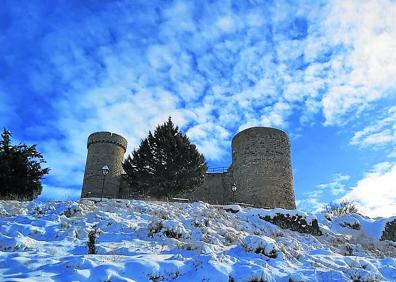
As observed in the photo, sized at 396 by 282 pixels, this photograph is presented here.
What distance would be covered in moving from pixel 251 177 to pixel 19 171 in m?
14.7

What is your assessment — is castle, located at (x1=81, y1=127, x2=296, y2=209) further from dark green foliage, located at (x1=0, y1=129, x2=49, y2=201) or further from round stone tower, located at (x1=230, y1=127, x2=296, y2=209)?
dark green foliage, located at (x1=0, y1=129, x2=49, y2=201)

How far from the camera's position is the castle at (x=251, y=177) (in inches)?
1078

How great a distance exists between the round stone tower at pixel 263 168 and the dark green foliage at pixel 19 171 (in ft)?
43.6

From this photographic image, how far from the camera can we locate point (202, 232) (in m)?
11.8

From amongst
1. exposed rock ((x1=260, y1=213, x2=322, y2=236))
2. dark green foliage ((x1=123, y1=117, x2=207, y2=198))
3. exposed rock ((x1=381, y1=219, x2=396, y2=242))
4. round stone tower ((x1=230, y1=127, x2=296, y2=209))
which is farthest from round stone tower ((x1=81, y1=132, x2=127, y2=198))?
exposed rock ((x1=381, y1=219, x2=396, y2=242))

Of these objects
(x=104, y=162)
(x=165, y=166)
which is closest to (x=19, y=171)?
(x=165, y=166)

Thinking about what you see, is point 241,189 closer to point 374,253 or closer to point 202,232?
point 374,253

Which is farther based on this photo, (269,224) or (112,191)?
(112,191)

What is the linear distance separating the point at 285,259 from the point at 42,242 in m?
5.62

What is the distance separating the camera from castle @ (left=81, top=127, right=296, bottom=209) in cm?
2739

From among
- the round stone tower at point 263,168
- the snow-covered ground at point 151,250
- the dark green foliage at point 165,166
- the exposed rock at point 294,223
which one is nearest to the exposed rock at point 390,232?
the exposed rock at point 294,223

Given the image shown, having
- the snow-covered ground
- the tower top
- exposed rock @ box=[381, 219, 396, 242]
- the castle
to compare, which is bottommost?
the snow-covered ground

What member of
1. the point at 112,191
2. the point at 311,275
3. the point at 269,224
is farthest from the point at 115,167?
the point at 311,275

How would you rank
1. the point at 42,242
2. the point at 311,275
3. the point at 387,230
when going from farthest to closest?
the point at 387,230 → the point at 42,242 → the point at 311,275
